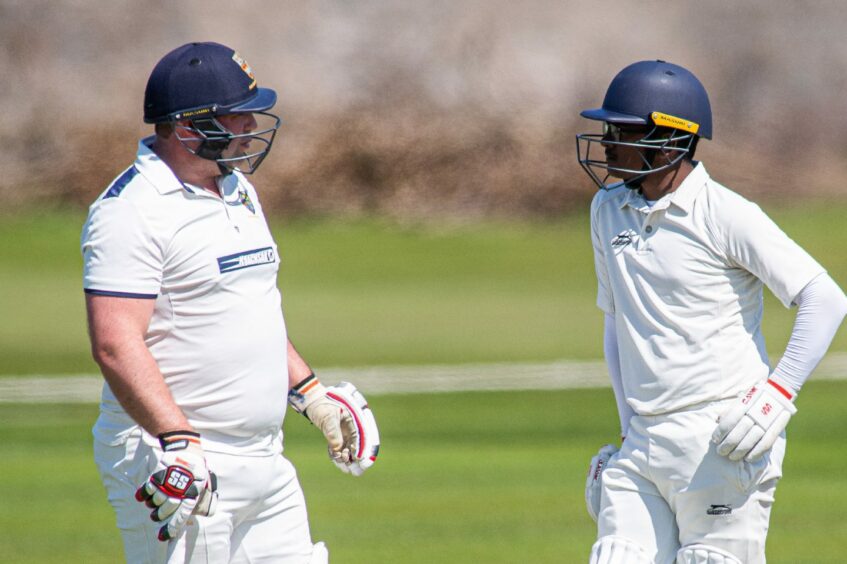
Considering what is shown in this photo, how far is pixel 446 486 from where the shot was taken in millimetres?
8352

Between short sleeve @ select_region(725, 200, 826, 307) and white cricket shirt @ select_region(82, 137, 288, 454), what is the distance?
1393mm

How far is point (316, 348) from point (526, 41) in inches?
595

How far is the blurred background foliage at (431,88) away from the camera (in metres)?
27.0

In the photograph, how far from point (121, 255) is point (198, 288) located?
0.88 ft

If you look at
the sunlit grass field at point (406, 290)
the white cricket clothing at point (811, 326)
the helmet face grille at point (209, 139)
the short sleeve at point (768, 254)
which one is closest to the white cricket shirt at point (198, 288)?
the helmet face grille at point (209, 139)

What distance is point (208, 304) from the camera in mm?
4125

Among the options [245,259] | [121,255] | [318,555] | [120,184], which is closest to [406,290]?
[318,555]

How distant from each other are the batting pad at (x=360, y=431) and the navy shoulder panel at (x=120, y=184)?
1.06m

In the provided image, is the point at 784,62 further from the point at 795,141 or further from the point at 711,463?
the point at 711,463

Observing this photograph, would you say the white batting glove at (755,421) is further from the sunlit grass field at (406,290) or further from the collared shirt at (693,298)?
the sunlit grass field at (406,290)

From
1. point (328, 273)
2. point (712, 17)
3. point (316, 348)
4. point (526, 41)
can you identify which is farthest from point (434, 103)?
point (316, 348)

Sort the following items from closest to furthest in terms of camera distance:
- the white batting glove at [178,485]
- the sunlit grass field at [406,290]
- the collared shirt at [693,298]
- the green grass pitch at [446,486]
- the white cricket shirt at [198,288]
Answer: the white batting glove at [178,485], the white cricket shirt at [198,288], the collared shirt at [693,298], the green grass pitch at [446,486], the sunlit grass field at [406,290]

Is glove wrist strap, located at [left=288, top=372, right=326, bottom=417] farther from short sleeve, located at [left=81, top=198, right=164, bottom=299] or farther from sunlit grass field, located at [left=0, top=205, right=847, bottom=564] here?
sunlit grass field, located at [left=0, top=205, right=847, bottom=564]

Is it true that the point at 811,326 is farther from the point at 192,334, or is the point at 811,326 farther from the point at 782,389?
the point at 192,334
